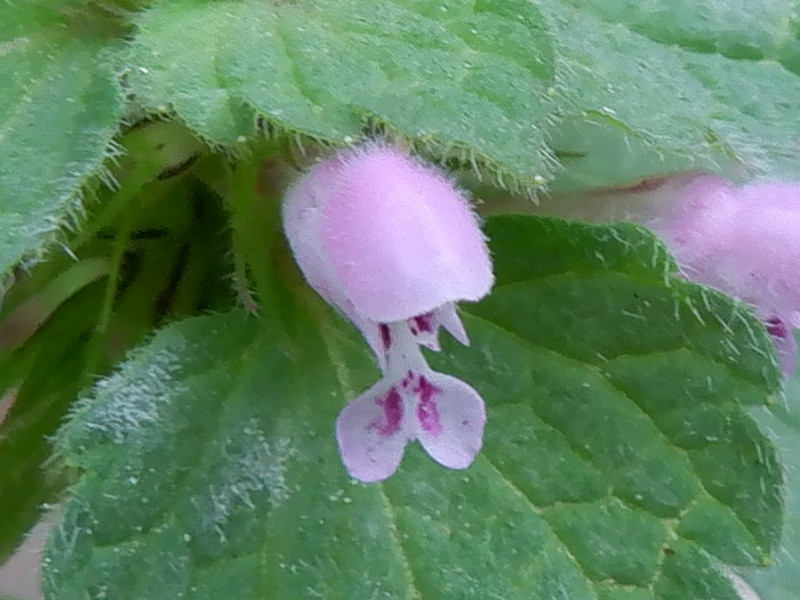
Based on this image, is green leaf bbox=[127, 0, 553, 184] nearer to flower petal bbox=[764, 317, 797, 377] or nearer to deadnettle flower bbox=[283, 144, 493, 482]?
deadnettle flower bbox=[283, 144, 493, 482]

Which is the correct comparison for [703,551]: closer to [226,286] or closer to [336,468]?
[336,468]

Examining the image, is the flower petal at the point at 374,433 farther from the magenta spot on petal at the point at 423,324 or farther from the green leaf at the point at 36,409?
the green leaf at the point at 36,409

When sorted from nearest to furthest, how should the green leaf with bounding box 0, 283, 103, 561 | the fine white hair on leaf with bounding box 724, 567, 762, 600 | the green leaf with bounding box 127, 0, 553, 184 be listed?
the green leaf with bounding box 127, 0, 553, 184 → the fine white hair on leaf with bounding box 724, 567, 762, 600 → the green leaf with bounding box 0, 283, 103, 561

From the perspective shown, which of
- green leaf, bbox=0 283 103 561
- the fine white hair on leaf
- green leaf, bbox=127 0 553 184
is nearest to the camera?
green leaf, bbox=127 0 553 184

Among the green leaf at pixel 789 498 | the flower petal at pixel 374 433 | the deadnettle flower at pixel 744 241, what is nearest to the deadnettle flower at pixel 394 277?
Answer: the flower petal at pixel 374 433

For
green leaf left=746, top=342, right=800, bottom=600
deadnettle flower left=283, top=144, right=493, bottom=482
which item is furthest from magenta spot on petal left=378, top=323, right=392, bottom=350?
green leaf left=746, top=342, right=800, bottom=600

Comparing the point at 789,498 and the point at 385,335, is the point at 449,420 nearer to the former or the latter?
the point at 385,335
